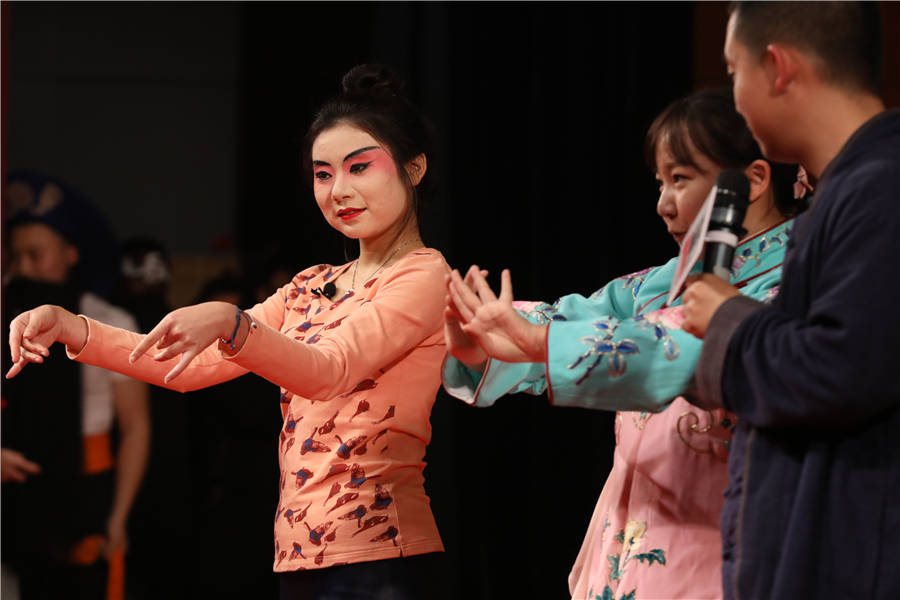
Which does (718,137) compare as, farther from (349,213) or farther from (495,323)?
(349,213)

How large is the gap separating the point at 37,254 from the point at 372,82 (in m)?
1.62

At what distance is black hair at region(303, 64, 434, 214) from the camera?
180 cm

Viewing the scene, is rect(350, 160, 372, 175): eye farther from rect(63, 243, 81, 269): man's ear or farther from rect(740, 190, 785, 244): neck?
rect(63, 243, 81, 269): man's ear

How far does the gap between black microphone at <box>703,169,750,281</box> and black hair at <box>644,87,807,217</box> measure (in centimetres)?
30

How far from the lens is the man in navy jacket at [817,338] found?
3.32 ft

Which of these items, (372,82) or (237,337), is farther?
(372,82)

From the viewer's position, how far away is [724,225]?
1131mm

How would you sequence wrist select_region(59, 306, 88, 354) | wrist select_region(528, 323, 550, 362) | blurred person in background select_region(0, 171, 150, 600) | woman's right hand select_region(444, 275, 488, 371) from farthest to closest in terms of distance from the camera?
blurred person in background select_region(0, 171, 150, 600), wrist select_region(59, 306, 88, 354), woman's right hand select_region(444, 275, 488, 371), wrist select_region(528, 323, 550, 362)

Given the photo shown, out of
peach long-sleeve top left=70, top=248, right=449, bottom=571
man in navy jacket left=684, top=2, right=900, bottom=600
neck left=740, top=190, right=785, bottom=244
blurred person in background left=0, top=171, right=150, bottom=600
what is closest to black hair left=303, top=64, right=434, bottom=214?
peach long-sleeve top left=70, top=248, right=449, bottom=571

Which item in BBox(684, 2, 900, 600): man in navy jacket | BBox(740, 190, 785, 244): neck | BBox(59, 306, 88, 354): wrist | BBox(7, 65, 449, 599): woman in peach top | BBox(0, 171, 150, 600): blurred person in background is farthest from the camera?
BBox(0, 171, 150, 600): blurred person in background

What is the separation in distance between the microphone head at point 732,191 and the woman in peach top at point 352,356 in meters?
0.62

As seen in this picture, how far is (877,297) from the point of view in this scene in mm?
1002

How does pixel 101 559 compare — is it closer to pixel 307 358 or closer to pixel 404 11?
pixel 404 11

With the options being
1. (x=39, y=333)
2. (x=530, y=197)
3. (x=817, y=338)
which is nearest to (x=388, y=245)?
(x=39, y=333)
